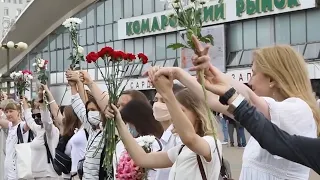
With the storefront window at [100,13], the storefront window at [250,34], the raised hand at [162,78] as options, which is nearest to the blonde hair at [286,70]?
the raised hand at [162,78]

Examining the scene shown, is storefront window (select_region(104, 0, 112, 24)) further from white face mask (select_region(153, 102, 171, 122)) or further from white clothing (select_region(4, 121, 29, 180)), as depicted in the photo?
white face mask (select_region(153, 102, 171, 122))

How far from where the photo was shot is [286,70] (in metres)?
2.92

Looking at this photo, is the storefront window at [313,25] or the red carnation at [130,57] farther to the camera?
the storefront window at [313,25]

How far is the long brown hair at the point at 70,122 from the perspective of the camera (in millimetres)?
7434

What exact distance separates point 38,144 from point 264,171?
15.3 ft

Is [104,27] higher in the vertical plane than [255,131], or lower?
higher

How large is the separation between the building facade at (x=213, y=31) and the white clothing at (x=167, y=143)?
694 inches

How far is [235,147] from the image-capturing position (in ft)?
61.2

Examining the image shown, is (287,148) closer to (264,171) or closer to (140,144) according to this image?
(264,171)

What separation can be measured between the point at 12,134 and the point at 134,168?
4043 millimetres

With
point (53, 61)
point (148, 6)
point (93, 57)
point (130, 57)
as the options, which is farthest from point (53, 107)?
point (53, 61)

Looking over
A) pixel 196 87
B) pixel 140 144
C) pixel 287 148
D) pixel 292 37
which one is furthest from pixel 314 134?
pixel 292 37

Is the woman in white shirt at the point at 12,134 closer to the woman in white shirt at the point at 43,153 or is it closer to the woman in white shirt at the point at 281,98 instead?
the woman in white shirt at the point at 43,153

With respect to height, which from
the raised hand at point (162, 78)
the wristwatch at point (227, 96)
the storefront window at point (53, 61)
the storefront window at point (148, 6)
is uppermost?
the storefront window at point (148, 6)
